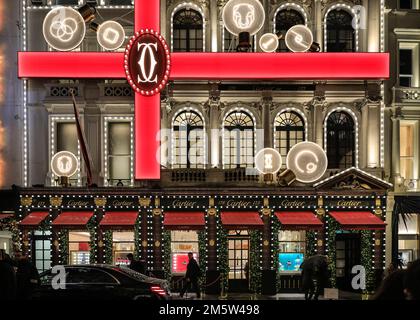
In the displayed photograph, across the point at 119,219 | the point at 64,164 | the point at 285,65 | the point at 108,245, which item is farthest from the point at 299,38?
the point at 108,245

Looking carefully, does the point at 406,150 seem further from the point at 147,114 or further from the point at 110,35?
the point at 110,35

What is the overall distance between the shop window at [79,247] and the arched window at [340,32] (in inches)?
504

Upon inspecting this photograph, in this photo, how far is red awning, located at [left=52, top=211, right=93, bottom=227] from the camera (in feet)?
65.4

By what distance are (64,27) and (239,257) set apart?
11.1 m

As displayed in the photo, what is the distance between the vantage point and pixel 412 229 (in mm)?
22453

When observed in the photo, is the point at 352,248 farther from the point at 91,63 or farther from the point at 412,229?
the point at 91,63

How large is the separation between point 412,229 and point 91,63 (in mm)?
14962

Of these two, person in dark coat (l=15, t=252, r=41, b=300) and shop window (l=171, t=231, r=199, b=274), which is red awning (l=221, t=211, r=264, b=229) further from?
person in dark coat (l=15, t=252, r=41, b=300)

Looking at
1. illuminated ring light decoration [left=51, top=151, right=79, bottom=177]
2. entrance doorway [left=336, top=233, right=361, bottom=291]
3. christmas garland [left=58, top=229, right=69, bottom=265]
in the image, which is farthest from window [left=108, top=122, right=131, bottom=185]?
entrance doorway [left=336, top=233, right=361, bottom=291]

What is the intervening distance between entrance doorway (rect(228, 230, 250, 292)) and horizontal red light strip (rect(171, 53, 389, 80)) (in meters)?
6.42

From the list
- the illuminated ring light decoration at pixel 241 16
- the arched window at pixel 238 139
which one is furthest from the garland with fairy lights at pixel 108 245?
the illuminated ring light decoration at pixel 241 16

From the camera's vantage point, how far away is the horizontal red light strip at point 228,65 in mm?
21359

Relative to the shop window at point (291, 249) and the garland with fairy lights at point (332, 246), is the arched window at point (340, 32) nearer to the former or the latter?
the garland with fairy lights at point (332, 246)
